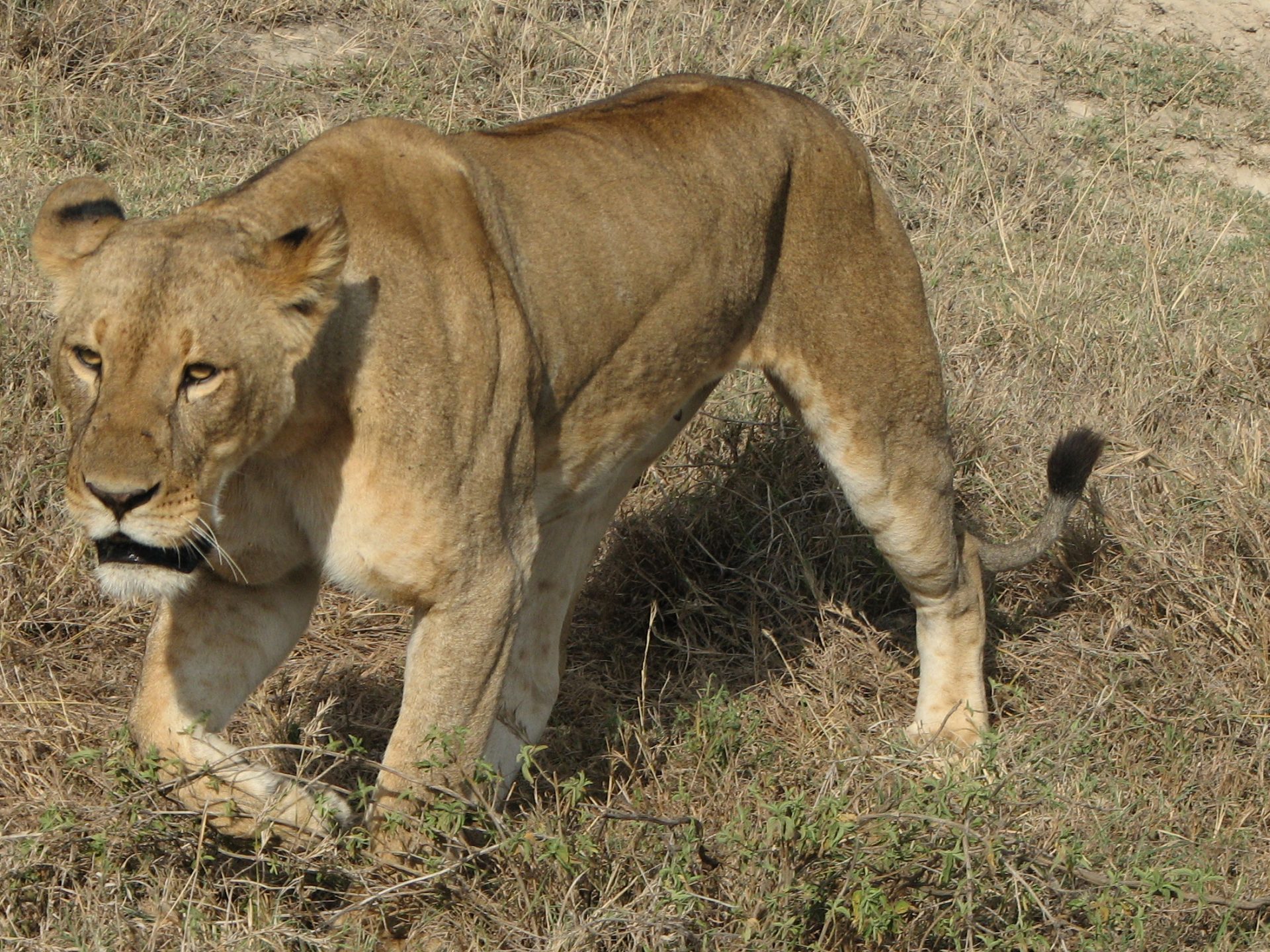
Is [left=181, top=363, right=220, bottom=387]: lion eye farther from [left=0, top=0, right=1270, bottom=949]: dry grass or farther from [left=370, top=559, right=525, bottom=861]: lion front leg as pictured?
[left=0, top=0, right=1270, bottom=949]: dry grass

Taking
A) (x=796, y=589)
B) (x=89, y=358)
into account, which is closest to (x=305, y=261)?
(x=89, y=358)

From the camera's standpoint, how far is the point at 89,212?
288cm

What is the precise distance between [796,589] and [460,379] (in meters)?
1.87

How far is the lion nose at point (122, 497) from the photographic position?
245 centimetres

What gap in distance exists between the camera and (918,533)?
407 cm

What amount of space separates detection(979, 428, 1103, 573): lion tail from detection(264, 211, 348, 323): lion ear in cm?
225

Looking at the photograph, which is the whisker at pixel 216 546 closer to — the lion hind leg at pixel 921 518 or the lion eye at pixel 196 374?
Result: the lion eye at pixel 196 374

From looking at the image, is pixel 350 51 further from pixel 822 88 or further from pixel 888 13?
pixel 888 13

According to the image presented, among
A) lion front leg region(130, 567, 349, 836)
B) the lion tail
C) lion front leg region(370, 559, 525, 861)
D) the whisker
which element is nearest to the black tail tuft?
the lion tail

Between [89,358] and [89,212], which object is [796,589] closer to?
[89,212]

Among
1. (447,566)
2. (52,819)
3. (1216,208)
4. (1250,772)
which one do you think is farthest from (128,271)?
(1216,208)

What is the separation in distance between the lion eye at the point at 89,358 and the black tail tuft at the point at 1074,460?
2587mm

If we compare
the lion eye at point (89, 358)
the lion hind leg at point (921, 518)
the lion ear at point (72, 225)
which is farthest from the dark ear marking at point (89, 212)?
the lion hind leg at point (921, 518)

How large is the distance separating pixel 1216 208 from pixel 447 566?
17.4 ft
